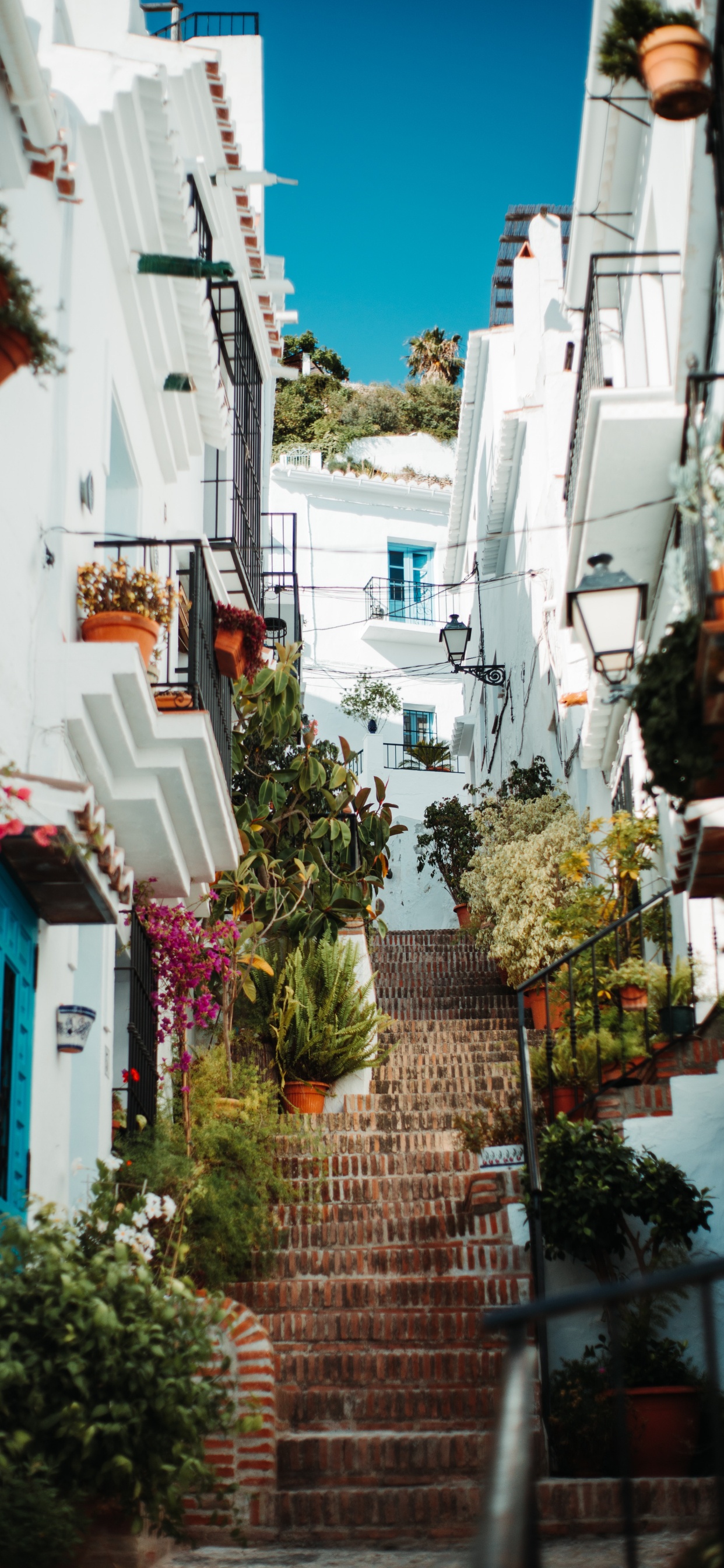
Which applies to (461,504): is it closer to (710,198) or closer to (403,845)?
(403,845)

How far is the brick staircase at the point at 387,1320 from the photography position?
6871mm

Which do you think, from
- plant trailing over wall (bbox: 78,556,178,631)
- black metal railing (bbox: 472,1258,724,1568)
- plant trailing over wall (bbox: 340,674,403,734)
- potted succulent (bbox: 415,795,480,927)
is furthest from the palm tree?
black metal railing (bbox: 472,1258,724,1568)

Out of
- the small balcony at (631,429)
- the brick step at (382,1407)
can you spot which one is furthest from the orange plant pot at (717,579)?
the brick step at (382,1407)

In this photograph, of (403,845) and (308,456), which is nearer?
(403,845)

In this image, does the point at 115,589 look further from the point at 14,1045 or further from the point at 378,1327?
the point at 378,1327

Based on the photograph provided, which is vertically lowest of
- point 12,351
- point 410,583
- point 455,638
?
point 12,351

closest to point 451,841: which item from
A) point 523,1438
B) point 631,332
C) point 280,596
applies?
point 280,596

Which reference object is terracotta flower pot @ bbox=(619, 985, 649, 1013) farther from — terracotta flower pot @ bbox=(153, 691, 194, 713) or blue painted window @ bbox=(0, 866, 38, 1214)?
blue painted window @ bbox=(0, 866, 38, 1214)

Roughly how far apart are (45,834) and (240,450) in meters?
8.03

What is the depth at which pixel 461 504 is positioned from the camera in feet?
89.6

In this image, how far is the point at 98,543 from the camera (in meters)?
7.76

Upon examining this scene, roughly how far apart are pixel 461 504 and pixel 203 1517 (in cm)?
2249

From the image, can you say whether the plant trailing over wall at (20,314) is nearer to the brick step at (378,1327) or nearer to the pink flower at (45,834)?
the pink flower at (45,834)

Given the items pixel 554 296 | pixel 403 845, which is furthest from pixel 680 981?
pixel 403 845
